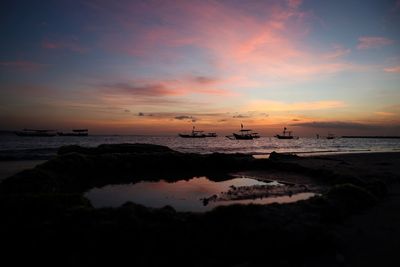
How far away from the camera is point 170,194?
12156mm

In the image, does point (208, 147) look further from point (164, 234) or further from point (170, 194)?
point (164, 234)

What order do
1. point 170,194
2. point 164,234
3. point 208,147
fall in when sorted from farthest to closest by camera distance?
1. point 208,147
2. point 170,194
3. point 164,234

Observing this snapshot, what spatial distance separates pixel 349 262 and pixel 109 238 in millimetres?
4385

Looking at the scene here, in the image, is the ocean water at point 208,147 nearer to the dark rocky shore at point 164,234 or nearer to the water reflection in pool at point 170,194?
the water reflection in pool at point 170,194

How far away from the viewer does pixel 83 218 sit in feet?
18.9

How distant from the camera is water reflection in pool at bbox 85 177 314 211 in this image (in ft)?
34.4

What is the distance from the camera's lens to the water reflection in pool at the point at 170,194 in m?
10.5

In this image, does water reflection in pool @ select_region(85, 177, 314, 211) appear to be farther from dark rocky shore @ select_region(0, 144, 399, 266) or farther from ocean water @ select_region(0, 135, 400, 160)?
ocean water @ select_region(0, 135, 400, 160)

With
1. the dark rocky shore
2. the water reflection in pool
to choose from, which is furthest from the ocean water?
the dark rocky shore

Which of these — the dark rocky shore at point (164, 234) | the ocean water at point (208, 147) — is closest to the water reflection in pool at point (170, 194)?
the dark rocky shore at point (164, 234)

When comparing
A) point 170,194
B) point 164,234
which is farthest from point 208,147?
point 164,234

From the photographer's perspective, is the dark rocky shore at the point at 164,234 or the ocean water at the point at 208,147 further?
the ocean water at the point at 208,147

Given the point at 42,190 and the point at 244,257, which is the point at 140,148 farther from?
the point at 244,257

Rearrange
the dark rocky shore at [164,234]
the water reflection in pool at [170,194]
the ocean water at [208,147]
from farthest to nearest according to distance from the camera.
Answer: the ocean water at [208,147]
the water reflection in pool at [170,194]
the dark rocky shore at [164,234]
